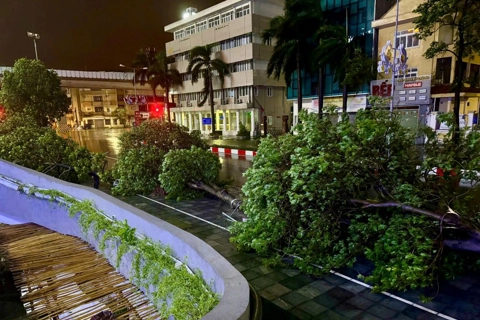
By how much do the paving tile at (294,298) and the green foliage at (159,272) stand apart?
136 centimetres

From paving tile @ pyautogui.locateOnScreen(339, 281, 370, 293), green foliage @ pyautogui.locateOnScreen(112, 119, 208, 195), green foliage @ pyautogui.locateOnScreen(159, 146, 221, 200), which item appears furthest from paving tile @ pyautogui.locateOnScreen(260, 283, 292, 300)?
green foliage @ pyautogui.locateOnScreen(112, 119, 208, 195)

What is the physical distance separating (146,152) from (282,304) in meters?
7.30

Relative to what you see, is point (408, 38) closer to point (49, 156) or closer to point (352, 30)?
point (352, 30)

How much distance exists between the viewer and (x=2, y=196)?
9398mm

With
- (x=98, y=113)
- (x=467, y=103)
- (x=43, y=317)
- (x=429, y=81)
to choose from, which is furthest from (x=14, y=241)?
(x=98, y=113)

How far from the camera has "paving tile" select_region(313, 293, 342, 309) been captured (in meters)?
4.12

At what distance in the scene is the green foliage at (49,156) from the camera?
1094cm

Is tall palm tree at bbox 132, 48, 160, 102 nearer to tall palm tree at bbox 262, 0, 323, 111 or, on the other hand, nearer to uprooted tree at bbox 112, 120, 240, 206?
tall palm tree at bbox 262, 0, 323, 111

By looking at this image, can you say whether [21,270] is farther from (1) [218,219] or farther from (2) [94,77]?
(2) [94,77]

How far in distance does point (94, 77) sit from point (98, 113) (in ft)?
46.2

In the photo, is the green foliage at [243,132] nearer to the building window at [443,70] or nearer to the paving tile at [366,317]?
the building window at [443,70]

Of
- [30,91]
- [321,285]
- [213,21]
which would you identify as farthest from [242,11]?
[321,285]

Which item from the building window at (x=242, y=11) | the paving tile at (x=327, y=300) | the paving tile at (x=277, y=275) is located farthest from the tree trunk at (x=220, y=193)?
the building window at (x=242, y=11)

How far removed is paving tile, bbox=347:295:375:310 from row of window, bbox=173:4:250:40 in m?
31.6
